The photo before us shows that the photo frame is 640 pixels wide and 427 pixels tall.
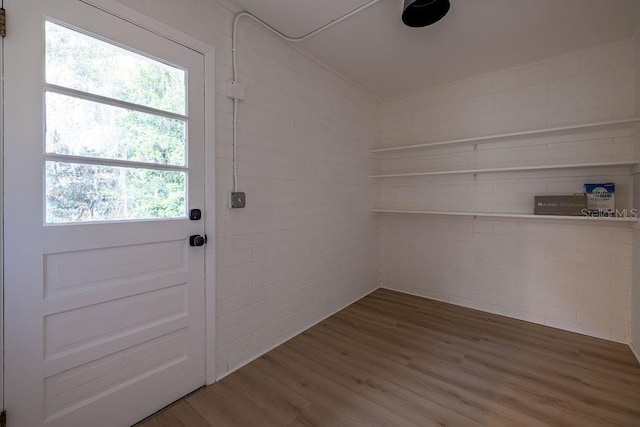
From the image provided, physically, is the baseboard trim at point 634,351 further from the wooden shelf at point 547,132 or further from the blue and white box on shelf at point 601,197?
the wooden shelf at point 547,132

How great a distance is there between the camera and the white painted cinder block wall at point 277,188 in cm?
203

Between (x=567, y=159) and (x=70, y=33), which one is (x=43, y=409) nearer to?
(x=70, y=33)

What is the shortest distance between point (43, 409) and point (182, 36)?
217 cm

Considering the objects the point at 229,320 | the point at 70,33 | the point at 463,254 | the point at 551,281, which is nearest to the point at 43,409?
the point at 229,320

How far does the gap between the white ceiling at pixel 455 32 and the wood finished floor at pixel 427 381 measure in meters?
2.74

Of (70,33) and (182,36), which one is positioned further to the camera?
(182,36)

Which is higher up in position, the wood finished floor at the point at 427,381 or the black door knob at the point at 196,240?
the black door knob at the point at 196,240

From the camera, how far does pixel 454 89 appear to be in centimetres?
337

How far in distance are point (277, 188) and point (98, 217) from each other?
1287mm

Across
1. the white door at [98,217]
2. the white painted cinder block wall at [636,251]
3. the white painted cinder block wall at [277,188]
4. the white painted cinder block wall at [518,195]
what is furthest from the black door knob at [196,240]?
the white painted cinder block wall at [636,251]

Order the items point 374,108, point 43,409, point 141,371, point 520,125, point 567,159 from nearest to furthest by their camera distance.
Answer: point 43,409 < point 141,371 < point 567,159 < point 520,125 < point 374,108

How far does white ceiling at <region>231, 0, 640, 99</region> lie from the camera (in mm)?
2051

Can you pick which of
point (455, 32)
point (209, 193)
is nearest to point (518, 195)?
point (455, 32)

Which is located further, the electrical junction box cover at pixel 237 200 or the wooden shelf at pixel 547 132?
the wooden shelf at pixel 547 132
